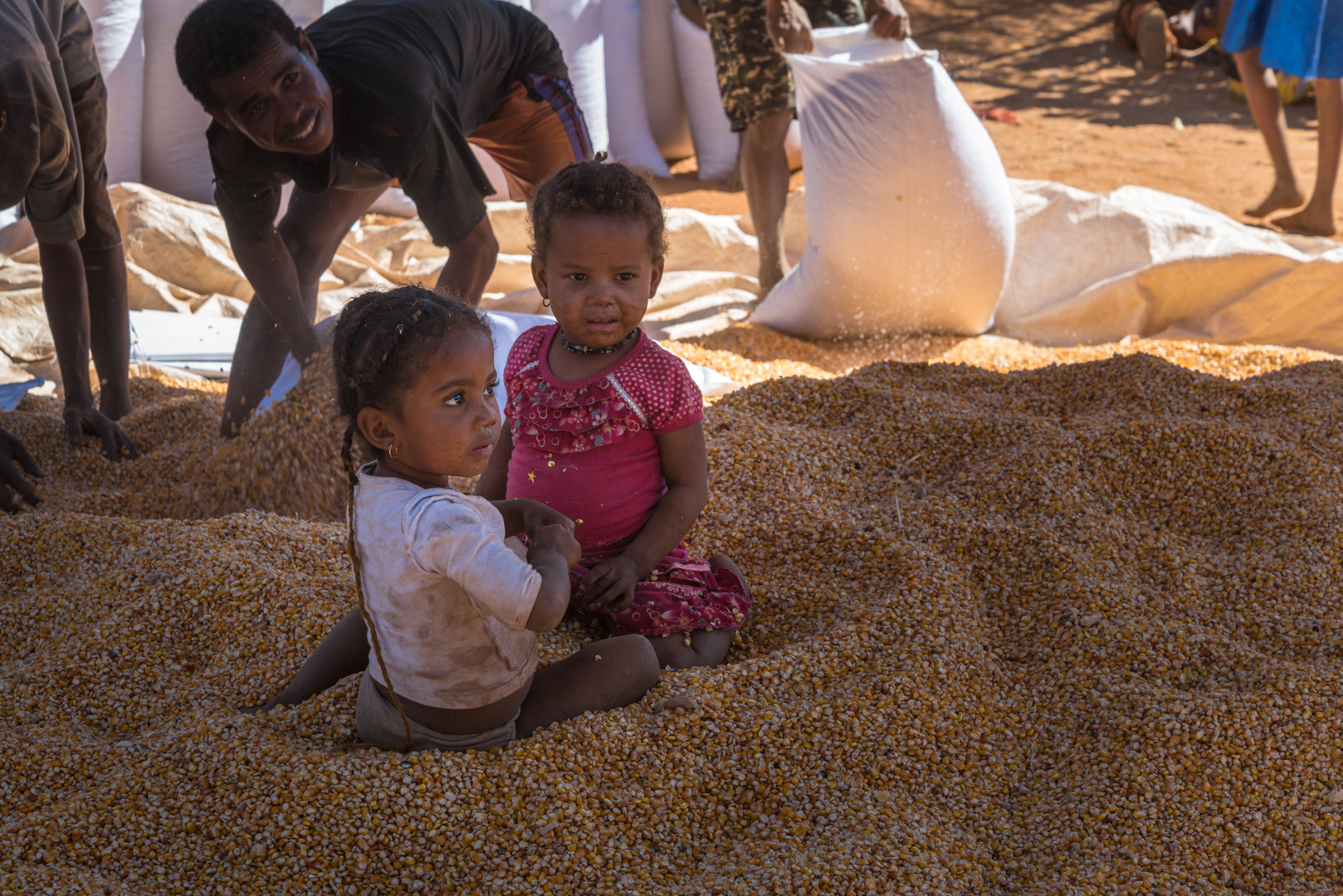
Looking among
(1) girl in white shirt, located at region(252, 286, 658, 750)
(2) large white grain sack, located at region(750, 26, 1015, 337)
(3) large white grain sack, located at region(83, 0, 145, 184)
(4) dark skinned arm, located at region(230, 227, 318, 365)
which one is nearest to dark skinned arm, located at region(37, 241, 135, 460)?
(4) dark skinned arm, located at region(230, 227, 318, 365)

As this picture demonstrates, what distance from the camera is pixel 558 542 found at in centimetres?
128

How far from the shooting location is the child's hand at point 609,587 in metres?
1.53

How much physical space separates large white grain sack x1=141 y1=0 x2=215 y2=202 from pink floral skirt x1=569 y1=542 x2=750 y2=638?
142 inches

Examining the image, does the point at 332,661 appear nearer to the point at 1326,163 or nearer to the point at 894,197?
the point at 894,197

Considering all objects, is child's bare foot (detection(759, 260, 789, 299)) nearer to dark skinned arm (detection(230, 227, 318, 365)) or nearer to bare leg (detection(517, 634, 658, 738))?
dark skinned arm (detection(230, 227, 318, 365))

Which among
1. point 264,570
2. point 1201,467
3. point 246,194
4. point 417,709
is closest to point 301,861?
point 417,709

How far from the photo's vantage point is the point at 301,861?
3.93 feet

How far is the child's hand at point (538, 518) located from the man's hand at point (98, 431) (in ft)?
5.29

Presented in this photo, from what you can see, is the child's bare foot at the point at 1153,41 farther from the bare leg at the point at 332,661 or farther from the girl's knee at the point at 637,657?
the bare leg at the point at 332,661

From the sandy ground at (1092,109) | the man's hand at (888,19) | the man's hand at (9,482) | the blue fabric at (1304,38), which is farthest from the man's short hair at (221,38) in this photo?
the blue fabric at (1304,38)

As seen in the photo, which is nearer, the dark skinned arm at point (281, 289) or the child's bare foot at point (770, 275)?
the dark skinned arm at point (281, 289)

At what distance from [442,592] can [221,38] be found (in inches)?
50.7

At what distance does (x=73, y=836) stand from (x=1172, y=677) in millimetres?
1494

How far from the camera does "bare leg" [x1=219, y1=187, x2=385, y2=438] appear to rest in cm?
266
